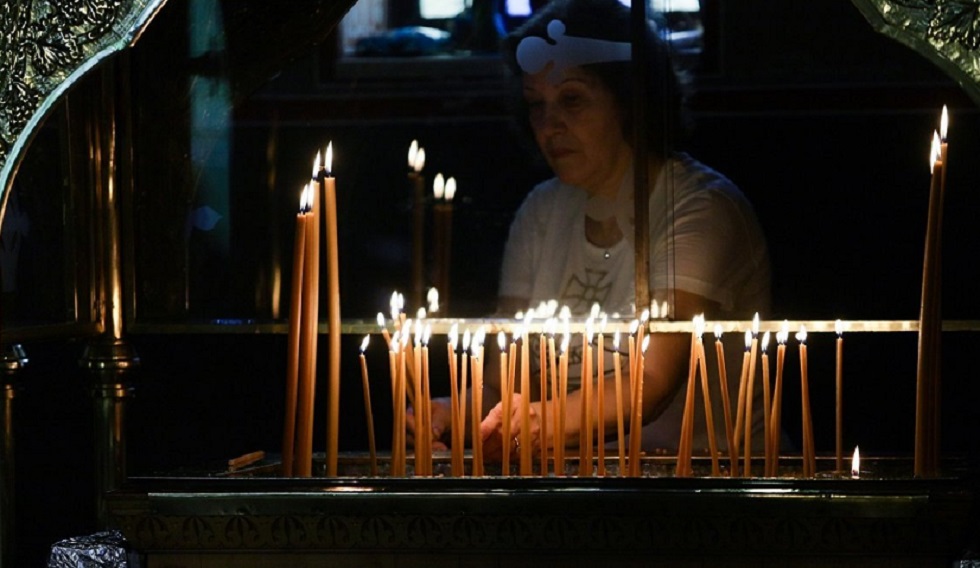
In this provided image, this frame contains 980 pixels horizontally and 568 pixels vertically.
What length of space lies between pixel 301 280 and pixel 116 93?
0.63 meters

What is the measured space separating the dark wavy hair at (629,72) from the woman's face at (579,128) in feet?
0.06

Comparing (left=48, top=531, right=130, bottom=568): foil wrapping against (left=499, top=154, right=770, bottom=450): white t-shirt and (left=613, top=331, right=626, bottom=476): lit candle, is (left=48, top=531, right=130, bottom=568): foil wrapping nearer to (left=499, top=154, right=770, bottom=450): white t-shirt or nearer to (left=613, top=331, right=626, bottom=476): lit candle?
(left=613, top=331, right=626, bottom=476): lit candle

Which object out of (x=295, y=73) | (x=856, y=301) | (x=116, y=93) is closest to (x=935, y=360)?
(x=856, y=301)

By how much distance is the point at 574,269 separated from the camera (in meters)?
2.70

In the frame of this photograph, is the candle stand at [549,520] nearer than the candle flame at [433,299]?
Yes

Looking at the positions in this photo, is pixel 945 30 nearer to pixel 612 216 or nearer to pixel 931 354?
pixel 931 354

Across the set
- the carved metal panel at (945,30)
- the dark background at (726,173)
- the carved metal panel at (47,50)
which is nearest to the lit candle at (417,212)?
the dark background at (726,173)

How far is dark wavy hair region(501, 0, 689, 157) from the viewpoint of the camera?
2615mm

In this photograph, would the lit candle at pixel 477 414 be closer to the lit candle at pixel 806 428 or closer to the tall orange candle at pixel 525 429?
the tall orange candle at pixel 525 429

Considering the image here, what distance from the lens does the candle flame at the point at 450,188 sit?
8.91ft

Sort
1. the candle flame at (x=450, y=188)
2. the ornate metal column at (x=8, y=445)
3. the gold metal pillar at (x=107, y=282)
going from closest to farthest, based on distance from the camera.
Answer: the ornate metal column at (x=8, y=445), the gold metal pillar at (x=107, y=282), the candle flame at (x=450, y=188)

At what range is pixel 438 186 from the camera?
2723 millimetres

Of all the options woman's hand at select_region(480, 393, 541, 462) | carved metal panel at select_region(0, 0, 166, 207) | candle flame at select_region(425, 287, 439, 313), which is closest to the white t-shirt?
candle flame at select_region(425, 287, 439, 313)

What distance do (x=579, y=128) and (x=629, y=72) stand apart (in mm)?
131
